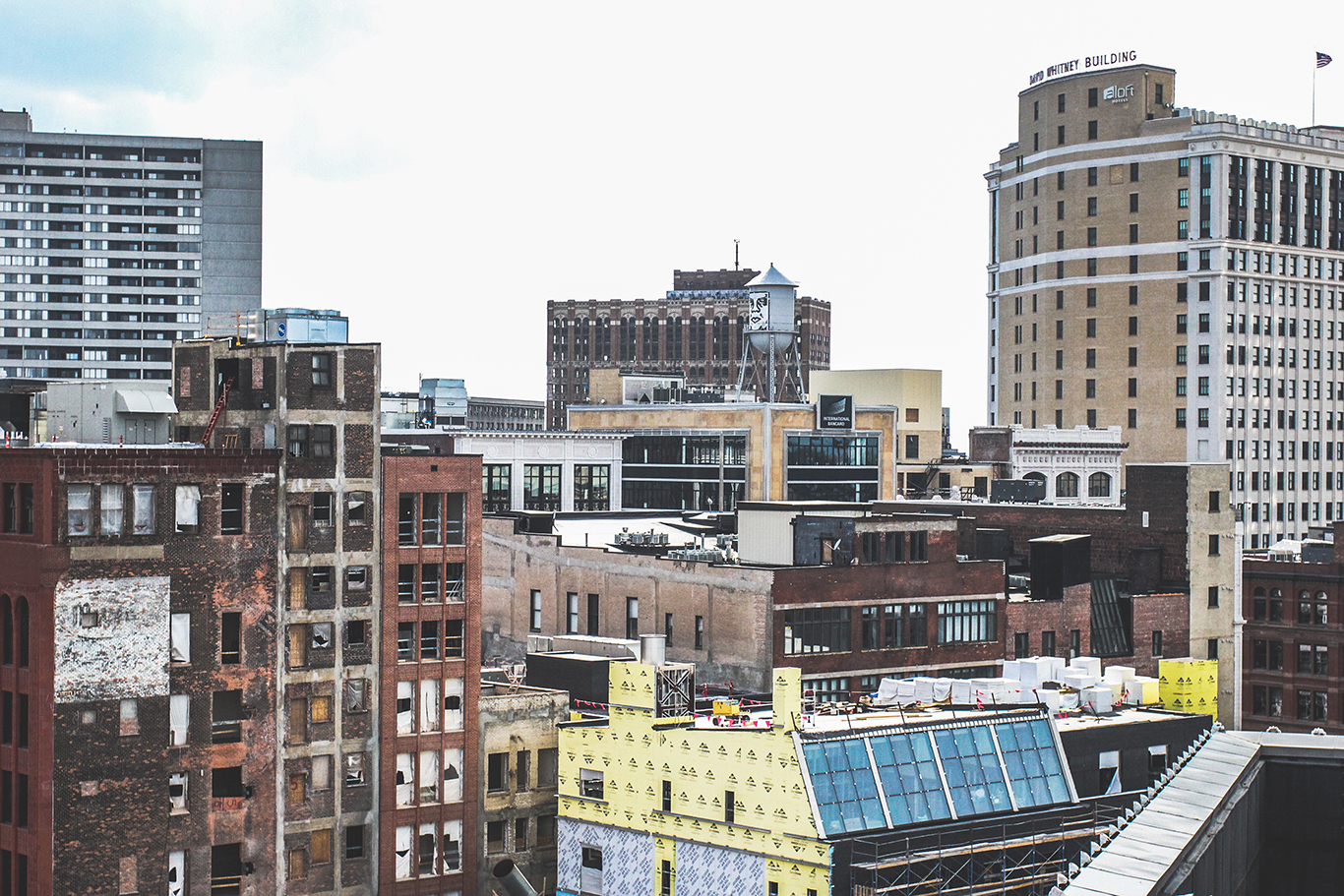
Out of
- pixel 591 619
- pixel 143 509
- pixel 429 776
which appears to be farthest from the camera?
pixel 591 619

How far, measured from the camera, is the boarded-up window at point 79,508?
74438 millimetres

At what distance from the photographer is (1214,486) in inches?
5108

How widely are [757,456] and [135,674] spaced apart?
10505 cm

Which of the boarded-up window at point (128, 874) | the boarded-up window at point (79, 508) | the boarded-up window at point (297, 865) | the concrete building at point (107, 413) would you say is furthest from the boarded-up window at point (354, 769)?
the concrete building at point (107, 413)

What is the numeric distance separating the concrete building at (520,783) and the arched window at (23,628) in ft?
72.6

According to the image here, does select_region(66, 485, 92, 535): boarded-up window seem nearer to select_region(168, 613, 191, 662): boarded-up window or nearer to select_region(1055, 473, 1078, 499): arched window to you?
select_region(168, 613, 191, 662): boarded-up window

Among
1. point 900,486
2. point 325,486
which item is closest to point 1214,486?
point 900,486

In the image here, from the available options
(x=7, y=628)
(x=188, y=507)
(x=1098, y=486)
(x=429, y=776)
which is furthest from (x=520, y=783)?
(x=1098, y=486)

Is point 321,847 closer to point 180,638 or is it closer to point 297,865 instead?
point 297,865

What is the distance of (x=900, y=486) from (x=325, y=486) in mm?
111972

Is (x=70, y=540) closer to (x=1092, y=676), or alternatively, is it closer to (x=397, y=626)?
(x=397, y=626)

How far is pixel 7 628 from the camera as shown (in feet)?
248

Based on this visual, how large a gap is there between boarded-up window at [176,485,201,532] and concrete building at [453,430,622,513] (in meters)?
74.1

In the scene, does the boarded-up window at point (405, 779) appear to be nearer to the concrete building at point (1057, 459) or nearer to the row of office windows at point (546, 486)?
the row of office windows at point (546, 486)
